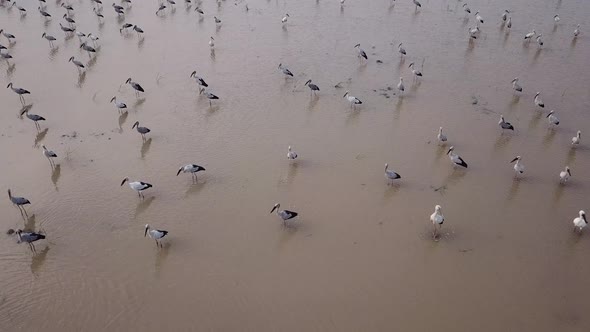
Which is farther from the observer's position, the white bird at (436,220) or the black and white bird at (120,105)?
the black and white bird at (120,105)

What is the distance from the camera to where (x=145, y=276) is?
11.1m

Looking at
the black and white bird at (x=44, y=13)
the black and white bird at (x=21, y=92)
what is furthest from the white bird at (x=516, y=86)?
the black and white bird at (x=44, y=13)

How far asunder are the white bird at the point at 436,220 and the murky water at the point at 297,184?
0.27 meters

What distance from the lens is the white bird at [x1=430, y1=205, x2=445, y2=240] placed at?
11.9 meters

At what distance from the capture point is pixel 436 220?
39.0ft

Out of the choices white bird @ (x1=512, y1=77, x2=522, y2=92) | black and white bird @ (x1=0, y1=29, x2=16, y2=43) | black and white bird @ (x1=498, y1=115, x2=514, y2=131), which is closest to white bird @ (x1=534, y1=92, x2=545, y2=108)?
white bird @ (x1=512, y1=77, x2=522, y2=92)

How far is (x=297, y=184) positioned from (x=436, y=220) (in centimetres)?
399

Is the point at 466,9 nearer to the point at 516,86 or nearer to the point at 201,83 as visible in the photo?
the point at 516,86

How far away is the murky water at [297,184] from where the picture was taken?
10.5m

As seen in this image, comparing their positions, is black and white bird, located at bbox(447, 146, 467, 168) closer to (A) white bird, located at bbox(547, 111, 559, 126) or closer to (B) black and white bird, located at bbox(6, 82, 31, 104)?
(A) white bird, located at bbox(547, 111, 559, 126)

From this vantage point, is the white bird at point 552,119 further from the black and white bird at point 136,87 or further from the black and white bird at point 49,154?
the black and white bird at point 49,154

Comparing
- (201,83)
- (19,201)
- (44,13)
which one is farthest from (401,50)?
(44,13)

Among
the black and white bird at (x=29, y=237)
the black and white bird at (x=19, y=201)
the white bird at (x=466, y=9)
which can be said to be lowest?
the black and white bird at (x=29, y=237)

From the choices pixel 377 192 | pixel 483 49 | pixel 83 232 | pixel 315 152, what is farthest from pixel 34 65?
pixel 483 49
